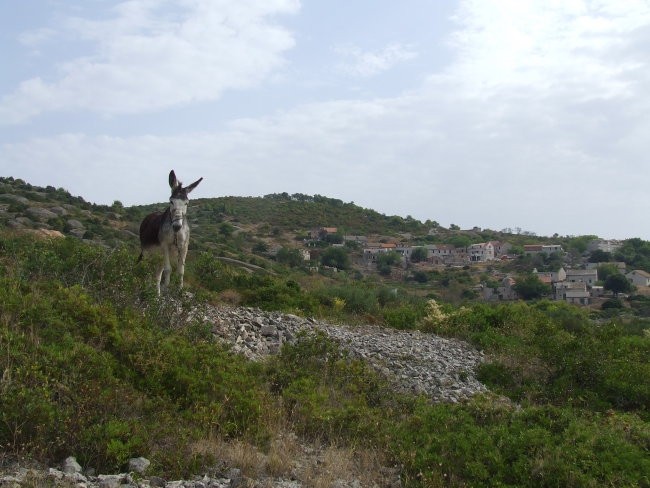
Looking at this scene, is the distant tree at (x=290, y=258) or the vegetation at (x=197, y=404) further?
the distant tree at (x=290, y=258)

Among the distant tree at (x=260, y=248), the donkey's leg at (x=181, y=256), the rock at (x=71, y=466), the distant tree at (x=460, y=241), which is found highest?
the distant tree at (x=460, y=241)

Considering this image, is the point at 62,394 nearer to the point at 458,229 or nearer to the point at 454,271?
the point at 454,271

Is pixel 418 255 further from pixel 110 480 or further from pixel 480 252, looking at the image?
pixel 110 480

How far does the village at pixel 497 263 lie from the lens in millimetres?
47875

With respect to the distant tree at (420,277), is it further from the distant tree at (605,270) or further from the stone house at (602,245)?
the stone house at (602,245)

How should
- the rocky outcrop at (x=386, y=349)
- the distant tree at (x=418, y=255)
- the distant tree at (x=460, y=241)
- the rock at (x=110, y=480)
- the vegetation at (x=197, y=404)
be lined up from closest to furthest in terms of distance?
the rock at (x=110, y=480), the vegetation at (x=197, y=404), the rocky outcrop at (x=386, y=349), the distant tree at (x=418, y=255), the distant tree at (x=460, y=241)

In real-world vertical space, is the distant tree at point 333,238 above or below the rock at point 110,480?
above

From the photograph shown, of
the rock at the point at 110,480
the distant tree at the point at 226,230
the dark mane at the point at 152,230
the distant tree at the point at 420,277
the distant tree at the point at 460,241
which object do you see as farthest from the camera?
the distant tree at the point at 460,241

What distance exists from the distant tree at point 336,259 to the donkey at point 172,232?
40.7 m

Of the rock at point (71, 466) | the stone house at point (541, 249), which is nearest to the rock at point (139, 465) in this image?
the rock at point (71, 466)

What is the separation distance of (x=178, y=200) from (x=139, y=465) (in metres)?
5.37

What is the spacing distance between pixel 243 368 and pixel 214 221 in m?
55.7

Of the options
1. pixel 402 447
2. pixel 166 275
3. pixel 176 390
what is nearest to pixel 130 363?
pixel 176 390

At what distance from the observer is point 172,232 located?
989 centimetres
